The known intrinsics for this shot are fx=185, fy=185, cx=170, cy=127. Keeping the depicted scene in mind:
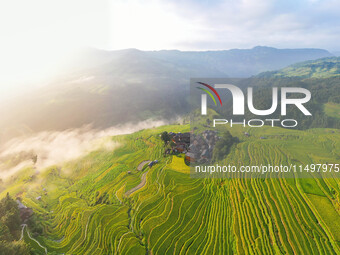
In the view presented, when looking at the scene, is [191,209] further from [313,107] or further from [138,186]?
[313,107]

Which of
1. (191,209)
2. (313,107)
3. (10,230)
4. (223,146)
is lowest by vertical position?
(10,230)

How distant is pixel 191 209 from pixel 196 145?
23.0 metres

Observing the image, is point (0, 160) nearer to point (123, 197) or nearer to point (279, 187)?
point (123, 197)

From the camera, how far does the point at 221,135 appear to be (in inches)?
2426

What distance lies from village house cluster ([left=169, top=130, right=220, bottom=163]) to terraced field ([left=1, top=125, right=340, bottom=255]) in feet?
12.1

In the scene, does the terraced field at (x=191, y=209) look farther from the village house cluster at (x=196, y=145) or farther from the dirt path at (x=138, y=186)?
the village house cluster at (x=196, y=145)

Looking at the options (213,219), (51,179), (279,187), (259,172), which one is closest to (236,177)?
(259,172)

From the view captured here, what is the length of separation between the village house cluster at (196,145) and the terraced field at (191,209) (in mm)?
3685

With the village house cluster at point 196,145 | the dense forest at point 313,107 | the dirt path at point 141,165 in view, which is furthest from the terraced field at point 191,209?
the dense forest at point 313,107

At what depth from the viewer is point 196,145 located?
2270 inches

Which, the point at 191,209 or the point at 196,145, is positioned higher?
the point at 196,145

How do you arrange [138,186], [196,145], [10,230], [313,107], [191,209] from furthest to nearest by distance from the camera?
[313,107], [196,145], [138,186], [191,209], [10,230]

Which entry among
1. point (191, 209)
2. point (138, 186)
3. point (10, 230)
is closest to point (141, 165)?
point (138, 186)

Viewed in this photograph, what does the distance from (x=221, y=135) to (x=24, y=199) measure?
59372mm
